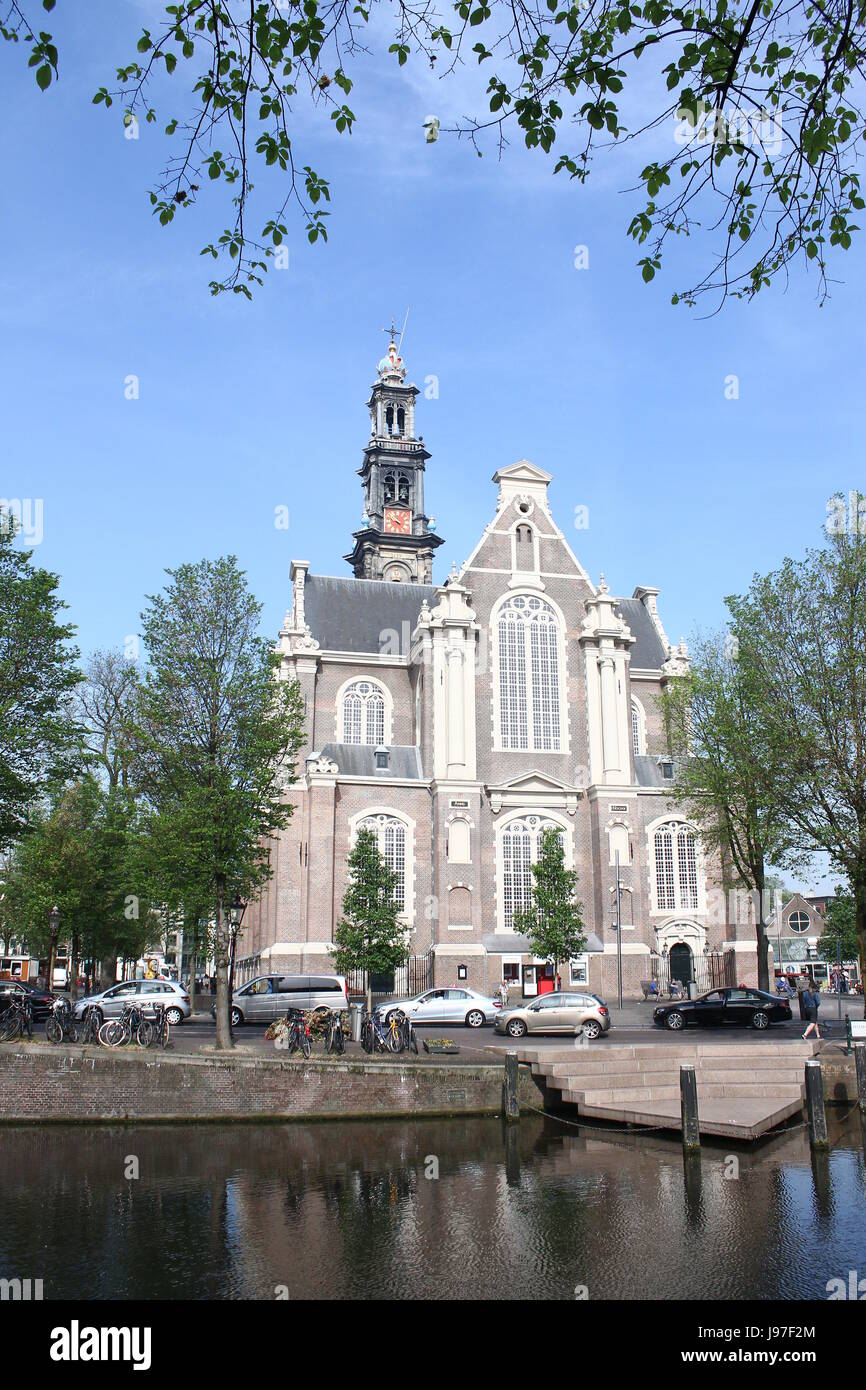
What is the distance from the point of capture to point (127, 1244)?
13523 mm

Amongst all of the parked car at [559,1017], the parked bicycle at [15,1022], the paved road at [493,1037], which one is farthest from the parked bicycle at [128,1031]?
the parked car at [559,1017]

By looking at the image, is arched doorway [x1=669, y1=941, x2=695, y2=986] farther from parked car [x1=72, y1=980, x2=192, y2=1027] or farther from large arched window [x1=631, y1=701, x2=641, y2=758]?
parked car [x1=72, y1=980, x2=192, y2=1027]

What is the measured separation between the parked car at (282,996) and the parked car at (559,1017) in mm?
7474

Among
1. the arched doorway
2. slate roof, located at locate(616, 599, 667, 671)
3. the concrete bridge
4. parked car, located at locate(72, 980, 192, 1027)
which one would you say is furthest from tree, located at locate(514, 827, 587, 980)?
the concrete bridge

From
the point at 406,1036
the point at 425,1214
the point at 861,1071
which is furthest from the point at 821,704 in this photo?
the point at 425,1214

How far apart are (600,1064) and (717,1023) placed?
1230cm

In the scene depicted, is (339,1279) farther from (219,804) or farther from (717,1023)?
(717,1023)

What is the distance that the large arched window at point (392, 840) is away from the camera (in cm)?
4809

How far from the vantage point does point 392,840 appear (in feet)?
159

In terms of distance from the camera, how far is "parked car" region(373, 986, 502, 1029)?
35500 millimetres

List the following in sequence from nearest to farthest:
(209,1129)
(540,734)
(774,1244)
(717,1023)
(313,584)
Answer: (774,1244)
(209,1129)
(717,1023)
(540,734)
(313,584)

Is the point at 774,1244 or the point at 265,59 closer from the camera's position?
the point at 265,59

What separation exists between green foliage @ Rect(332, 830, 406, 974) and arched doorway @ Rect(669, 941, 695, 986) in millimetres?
13937
